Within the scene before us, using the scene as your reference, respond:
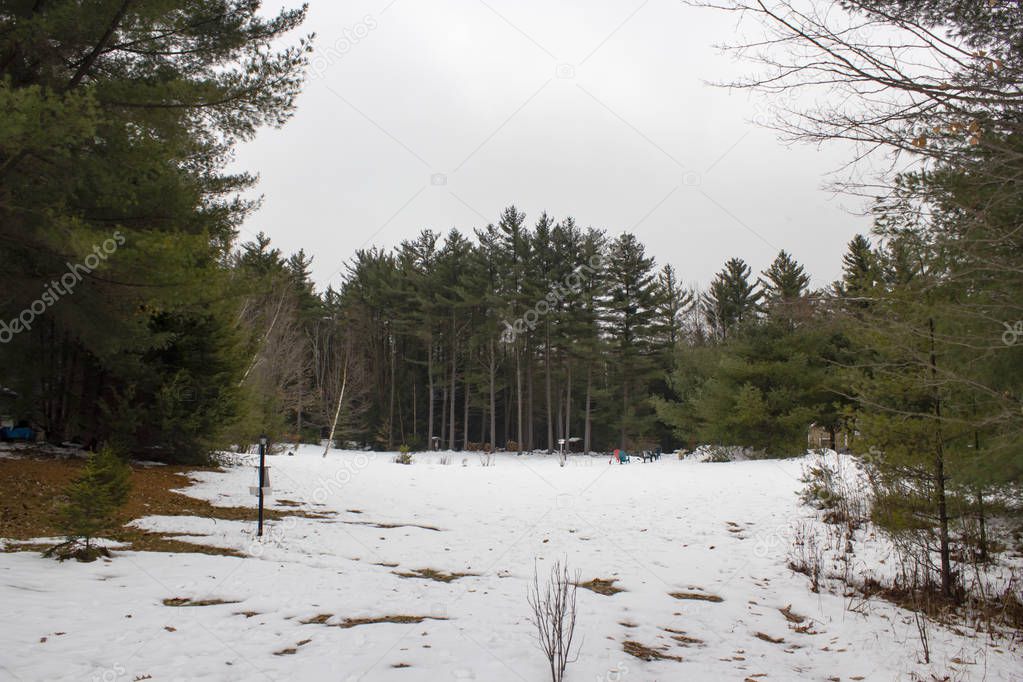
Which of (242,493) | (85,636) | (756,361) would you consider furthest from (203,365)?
(756,361)

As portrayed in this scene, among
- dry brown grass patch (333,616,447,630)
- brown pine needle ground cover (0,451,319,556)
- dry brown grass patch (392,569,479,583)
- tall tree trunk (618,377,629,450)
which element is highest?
tall tree trunk (618,377,629,450)

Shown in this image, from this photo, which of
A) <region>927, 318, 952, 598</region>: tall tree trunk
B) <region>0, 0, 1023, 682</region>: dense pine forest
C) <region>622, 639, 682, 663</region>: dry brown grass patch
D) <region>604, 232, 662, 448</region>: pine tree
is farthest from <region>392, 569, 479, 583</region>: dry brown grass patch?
<region>604, 232, 662, 448</region>: pine tree

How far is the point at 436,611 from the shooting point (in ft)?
16.3

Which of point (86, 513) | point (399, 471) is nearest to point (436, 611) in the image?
point (86, 513)

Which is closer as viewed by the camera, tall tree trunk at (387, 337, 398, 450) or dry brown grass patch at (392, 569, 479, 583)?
dry brown grass patch at (392, 569, 479, 583)

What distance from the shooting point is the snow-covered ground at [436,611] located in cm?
378

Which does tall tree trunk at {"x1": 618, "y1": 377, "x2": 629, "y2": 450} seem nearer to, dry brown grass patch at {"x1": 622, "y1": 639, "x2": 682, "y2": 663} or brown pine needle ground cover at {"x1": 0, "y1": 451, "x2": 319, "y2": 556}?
brown pine needle ground cover at {"x1": 0, "y1": 451, "x2": 319, "y2": 556}

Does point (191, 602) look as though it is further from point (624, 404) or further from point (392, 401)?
point (392, 401)

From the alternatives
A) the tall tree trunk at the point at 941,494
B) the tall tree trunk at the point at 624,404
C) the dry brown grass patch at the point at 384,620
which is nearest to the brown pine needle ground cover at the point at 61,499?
the dry brown grass patch at the point at 384,620

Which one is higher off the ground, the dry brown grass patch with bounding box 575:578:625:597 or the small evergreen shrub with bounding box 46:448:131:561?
the small evergreen shrub with bounding box 46:448:131:561

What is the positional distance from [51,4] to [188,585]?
7622 millimetres

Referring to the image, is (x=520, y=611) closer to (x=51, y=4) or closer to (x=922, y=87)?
(x=922, y=87)

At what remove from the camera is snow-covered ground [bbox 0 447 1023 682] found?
149 inches

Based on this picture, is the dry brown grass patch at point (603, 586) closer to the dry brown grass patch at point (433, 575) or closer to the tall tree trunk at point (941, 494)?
the dry brown grass patch at point (433, 575)
